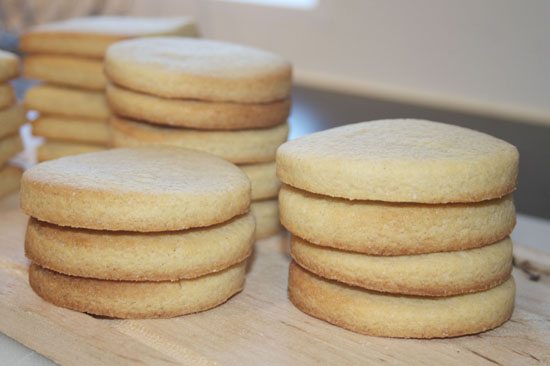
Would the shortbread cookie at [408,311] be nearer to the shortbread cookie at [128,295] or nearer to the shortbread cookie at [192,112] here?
the shortbread cookie at [128,295]

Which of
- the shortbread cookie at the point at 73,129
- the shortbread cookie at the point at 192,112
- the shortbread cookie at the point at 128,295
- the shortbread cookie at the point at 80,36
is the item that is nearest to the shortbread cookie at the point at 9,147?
the shortbread cookie at the point at 73,129

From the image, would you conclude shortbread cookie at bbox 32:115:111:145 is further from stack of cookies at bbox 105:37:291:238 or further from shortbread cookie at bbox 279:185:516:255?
shortbread cookie at bbox 279:185:516:255

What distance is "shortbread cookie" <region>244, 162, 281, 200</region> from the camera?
5.26 feet

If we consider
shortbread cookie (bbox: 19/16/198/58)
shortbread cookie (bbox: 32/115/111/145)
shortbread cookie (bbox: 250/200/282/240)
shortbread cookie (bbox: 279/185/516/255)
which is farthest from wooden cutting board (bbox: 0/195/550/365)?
shortbread cookie (bbox: 19/16/198/58)

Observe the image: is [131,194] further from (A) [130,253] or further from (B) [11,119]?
(B) [11,119]

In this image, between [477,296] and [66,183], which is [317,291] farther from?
[66,183]

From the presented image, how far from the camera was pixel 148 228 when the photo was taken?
1182 millimetres

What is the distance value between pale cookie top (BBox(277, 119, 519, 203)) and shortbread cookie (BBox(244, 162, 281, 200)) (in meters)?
0.32

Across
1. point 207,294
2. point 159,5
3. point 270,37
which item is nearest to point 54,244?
point 207,294

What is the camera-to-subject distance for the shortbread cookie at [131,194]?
46.1 inches

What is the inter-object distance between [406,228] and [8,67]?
1.16 m

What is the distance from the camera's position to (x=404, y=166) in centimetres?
113

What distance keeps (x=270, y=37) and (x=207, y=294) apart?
317 centimetres

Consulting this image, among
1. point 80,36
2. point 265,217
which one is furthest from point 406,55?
point 265,217
